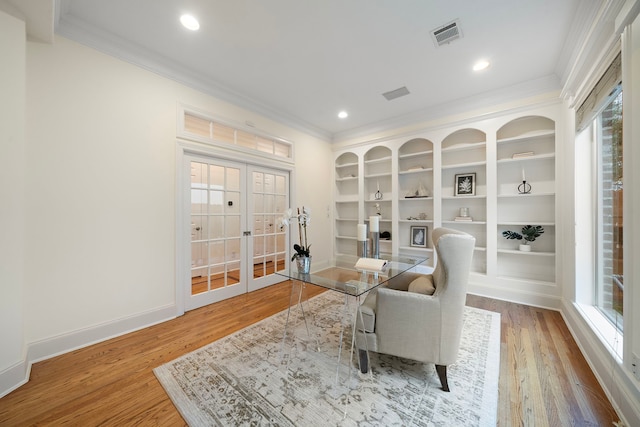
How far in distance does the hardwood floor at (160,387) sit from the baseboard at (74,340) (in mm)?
62

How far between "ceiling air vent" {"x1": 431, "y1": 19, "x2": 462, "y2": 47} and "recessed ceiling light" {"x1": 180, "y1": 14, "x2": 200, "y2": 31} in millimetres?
2133

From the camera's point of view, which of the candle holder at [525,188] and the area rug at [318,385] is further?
the candle holder at [525,188]

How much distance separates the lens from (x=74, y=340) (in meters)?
2.04

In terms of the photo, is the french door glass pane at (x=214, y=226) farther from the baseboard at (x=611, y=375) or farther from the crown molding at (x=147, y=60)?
the baseboard at (x=611, y=375)

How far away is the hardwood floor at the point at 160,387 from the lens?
1.35m

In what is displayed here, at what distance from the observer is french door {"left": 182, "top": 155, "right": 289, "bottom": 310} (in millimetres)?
2951

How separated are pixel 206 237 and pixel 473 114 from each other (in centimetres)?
417

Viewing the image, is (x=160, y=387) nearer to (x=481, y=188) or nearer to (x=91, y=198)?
(x=91, y=198)

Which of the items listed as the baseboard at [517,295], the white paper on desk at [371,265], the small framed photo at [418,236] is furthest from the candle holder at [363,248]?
the baseboard at [517,295]

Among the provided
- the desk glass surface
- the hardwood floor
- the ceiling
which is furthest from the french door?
the desk glass surface

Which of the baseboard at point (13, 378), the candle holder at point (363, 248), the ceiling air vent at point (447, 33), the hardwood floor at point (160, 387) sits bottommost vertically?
the hardwood floor at point (160, 387)

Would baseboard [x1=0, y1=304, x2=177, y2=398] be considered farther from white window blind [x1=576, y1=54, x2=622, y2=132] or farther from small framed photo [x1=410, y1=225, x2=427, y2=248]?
white window blind [x1=576, y1=54, x2=622, y2=132]

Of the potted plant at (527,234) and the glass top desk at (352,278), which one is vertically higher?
the potted plant at (527,234)

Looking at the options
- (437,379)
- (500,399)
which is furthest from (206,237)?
(500,399)
